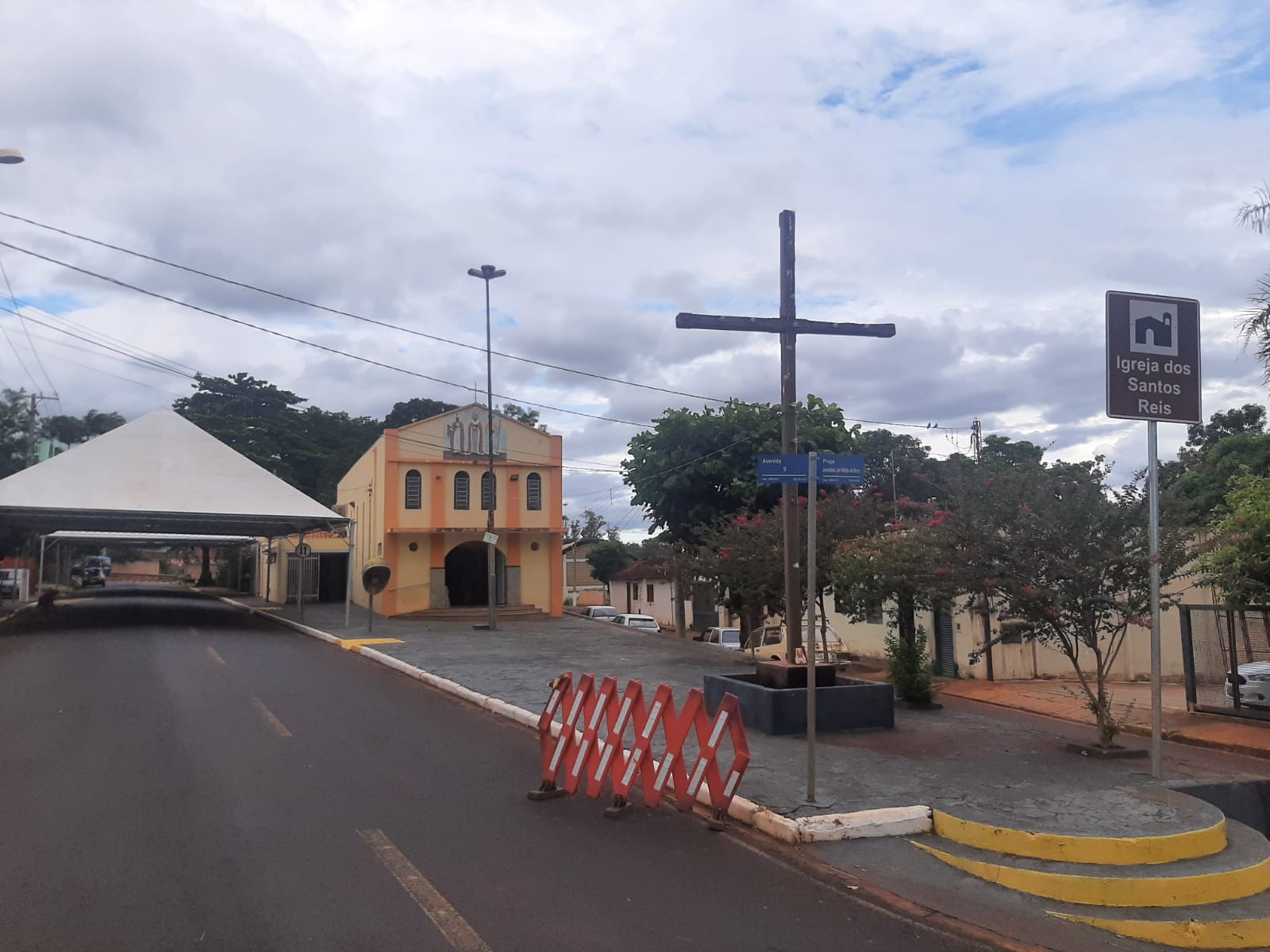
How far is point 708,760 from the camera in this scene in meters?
7.57

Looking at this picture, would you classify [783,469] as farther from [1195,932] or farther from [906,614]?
[906,614]

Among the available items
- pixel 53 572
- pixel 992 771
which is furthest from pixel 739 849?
pixel 53 572

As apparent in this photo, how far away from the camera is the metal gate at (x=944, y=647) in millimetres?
19125

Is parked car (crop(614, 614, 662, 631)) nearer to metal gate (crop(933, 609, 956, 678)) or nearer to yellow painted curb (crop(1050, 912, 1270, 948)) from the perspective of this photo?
metal gate (crop(933, 609, 956, 678))

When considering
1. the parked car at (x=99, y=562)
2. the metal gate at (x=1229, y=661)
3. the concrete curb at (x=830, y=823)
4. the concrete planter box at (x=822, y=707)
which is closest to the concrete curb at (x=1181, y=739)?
the metal gate at (x=1229, y=661)

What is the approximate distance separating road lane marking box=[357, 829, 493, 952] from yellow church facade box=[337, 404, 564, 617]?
25799 mm

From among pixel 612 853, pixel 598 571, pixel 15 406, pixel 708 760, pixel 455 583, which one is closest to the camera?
pixel 612 853

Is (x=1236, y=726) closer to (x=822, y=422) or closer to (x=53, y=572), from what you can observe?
(x=822, y=422)

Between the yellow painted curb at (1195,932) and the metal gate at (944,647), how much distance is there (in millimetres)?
13356

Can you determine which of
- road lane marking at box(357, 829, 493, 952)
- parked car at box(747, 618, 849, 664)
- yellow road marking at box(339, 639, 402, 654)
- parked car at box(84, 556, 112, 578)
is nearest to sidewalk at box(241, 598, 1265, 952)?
road lane marking at box(357, 829, 493, 952)

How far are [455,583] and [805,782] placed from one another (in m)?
29.8

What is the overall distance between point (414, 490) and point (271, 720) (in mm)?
21131

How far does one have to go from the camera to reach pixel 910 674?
13.5m

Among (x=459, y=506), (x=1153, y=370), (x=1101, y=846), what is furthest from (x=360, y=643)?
(x=1101, y=846)
